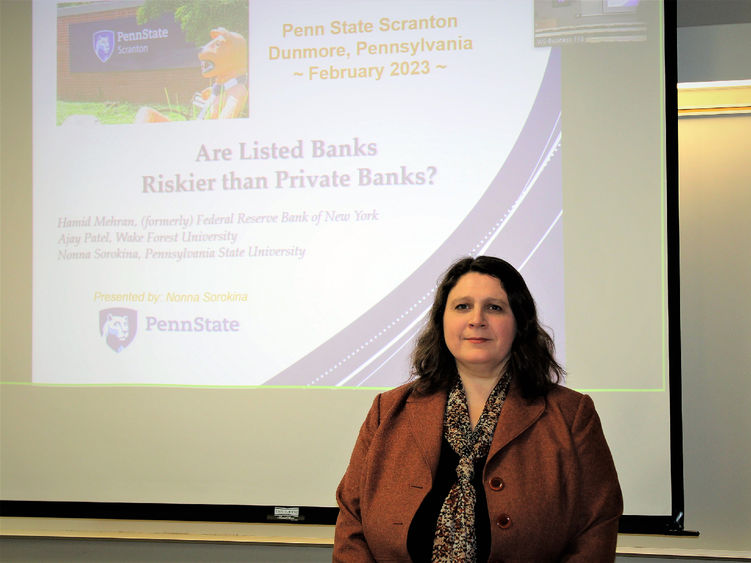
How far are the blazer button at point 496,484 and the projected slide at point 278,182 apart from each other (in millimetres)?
1040

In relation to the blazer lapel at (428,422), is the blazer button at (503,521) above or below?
below

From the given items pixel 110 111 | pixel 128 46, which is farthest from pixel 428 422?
pixel 128 46

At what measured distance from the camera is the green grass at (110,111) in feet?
9.59

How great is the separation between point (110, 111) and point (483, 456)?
216 cm

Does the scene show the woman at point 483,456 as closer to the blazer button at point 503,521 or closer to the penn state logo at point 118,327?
the blazer button at point 503,521

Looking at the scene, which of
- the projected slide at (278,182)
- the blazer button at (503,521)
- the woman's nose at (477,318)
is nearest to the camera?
the blazer button at (503,521)

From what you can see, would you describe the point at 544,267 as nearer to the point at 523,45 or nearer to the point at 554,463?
the point at 523,45

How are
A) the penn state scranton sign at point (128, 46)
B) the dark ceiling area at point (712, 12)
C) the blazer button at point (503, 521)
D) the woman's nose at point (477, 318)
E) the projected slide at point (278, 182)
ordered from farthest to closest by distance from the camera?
1. the penn state scranton sign at point (128, 46)
2. the dark ceiling area at point (712, 12)
3. the projected slide at point (278, 182)
4. the woman's nose at point (477, 318)
5. the blazer button at point (503, 521)

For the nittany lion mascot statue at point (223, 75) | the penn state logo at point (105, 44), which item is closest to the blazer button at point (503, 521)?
the nittany lion mascot statue at point (223, 75)

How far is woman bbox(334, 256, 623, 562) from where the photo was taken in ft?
5.58

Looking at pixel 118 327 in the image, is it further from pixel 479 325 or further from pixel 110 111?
pixel 479 325

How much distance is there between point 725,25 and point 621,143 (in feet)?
2.46

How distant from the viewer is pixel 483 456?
1756mm

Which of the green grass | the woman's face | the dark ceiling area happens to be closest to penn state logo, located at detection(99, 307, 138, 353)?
the green grass
